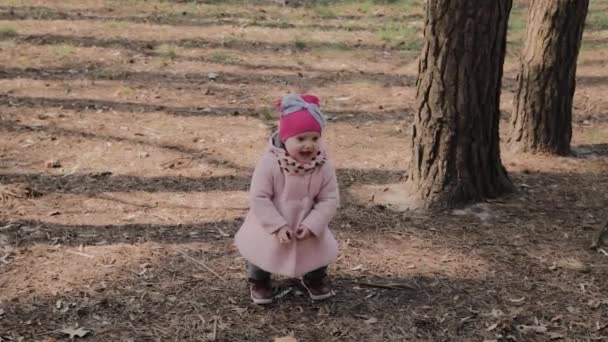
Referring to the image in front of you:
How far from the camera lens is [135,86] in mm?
7711

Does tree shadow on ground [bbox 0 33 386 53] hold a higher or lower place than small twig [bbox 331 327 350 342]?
higher

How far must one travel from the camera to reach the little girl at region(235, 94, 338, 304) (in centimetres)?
330

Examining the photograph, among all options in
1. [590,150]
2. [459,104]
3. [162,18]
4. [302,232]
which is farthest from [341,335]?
[162,18]

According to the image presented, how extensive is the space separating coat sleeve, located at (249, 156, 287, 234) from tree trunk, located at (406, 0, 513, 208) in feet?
5.58

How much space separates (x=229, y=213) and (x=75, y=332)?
5.32 feet

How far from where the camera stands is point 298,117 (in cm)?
326

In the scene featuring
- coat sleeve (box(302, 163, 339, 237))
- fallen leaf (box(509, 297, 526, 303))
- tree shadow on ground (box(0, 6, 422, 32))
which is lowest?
fallen leaf (box(509, 297, 526, 303))

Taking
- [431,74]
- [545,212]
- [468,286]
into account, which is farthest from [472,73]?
[468,286]

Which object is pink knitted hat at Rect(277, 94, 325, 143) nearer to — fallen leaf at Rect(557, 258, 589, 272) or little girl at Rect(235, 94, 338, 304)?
little girl at Rect(235, 94, 338, 304)

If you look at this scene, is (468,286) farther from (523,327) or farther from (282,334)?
(282,334)

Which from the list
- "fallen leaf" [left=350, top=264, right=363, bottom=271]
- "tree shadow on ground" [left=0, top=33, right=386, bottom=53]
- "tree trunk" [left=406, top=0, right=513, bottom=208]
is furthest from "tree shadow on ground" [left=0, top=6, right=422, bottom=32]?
"fallen leaf" [left=350, top=264, right=363, bottom=271]

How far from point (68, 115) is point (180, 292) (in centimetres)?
357

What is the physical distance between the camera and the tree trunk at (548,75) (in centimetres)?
553

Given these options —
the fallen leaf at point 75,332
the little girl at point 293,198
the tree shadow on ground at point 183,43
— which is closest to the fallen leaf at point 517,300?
the little girl at point 293,198
